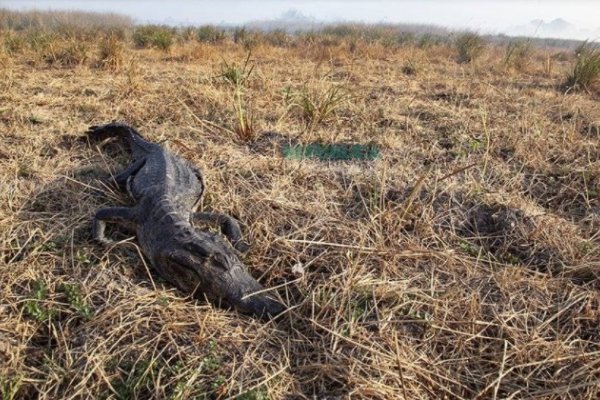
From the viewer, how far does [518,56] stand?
35.1 feet

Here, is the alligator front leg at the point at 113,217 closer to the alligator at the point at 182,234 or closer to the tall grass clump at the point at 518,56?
the alligator at the point at 182,234

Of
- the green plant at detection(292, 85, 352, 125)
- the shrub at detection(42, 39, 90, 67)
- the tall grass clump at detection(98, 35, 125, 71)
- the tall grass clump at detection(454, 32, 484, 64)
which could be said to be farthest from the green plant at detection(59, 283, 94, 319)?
the tall grass clump at detection(454, 32, 484, 64)

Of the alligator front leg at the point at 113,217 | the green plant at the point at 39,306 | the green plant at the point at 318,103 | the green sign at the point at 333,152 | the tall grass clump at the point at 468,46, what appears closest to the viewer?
the green plant at the point at 39,306

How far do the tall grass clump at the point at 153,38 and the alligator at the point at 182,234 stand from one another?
700 cm

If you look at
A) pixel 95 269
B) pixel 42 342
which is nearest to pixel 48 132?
pixel 95 269

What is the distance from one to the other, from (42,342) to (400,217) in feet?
7.54

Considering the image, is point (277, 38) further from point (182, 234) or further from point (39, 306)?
point (39, 306)

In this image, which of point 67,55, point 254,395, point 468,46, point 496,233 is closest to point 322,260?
point 254,395

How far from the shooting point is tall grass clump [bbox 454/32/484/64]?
11630 mm

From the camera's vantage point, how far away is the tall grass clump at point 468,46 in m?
11.6

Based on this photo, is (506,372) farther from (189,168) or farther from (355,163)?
(189,168)

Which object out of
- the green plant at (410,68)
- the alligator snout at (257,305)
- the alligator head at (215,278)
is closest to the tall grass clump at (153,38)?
the green plant at (410,68)

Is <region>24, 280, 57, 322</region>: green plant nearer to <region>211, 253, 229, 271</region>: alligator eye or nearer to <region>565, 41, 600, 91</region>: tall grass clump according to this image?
<region>211, 253, 229, 271</region>: alligator eye

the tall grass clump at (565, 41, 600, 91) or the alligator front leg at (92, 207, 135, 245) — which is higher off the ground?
the tall grass clump at (565, 41, 600, 91)
